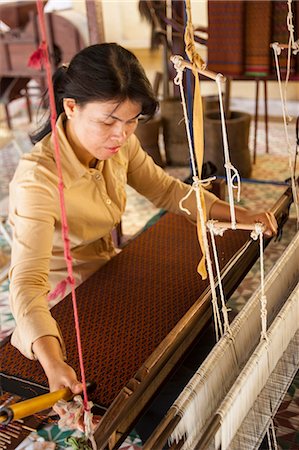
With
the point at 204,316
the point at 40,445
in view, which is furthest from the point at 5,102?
the point at 204,316

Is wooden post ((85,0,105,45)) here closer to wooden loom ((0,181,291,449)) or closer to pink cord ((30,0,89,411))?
wooden loom ((0,181,291,449))

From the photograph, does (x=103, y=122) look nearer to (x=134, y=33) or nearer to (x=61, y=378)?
(x=61, y=378)

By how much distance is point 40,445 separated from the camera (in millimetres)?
1769

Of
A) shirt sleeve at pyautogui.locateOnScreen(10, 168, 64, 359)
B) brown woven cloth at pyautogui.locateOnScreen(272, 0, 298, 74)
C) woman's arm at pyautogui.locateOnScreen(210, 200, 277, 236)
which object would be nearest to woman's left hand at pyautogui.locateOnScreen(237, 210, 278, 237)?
woman's arm at pyautogui.locateOnScreen(210, 200, 277, 236)

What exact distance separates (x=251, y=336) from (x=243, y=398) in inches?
8.0

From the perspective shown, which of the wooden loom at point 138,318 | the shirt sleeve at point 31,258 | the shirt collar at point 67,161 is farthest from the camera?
the shirt collar at point 67,161

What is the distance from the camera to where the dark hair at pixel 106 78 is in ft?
4.51

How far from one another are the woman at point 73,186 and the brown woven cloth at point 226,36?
7.10ft

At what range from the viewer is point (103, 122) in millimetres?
1402

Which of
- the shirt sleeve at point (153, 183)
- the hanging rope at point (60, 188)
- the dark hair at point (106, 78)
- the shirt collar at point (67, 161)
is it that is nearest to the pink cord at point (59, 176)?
the hanging rope at point (60, 188)

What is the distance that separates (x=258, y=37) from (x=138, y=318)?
102 inches

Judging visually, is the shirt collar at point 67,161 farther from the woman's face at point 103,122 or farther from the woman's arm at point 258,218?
the woman's arm at point 258,218

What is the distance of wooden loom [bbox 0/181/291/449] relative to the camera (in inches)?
41.4

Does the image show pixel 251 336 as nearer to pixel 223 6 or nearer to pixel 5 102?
pixel 223 6
